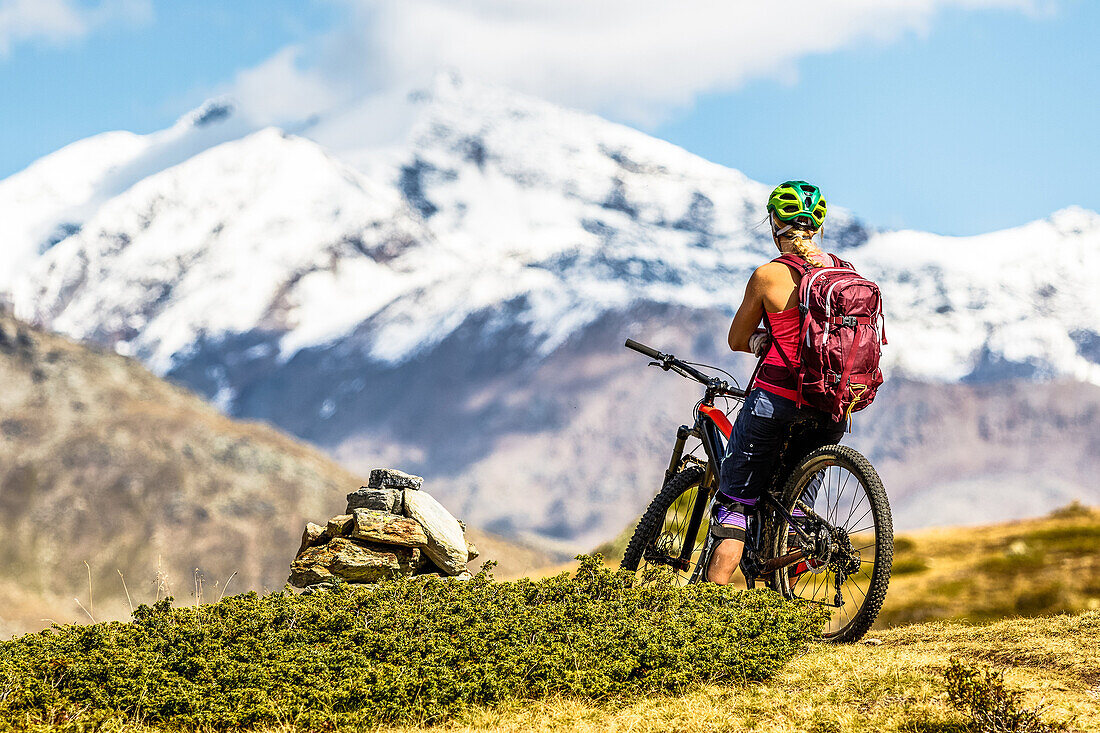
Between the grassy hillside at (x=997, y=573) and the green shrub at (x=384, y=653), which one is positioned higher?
the grassy hillside at (x=997, y=573)

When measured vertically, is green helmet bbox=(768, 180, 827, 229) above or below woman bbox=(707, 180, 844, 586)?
above

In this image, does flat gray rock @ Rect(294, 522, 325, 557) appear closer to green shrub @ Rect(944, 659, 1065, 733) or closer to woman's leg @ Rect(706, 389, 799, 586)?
woman's leg @ Rect(706, 389, 799, 586)

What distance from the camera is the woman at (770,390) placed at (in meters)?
5.65

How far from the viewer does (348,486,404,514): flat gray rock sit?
8070 millimetres

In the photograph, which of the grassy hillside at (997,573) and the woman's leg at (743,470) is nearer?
the woman's leg at (743,470)

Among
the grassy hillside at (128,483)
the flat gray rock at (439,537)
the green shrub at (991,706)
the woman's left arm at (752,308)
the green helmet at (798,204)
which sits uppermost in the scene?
the grassy hillside at (128,483)

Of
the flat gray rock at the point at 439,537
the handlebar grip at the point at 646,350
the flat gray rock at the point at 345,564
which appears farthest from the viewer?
the flat gray rock at the point at 439,537

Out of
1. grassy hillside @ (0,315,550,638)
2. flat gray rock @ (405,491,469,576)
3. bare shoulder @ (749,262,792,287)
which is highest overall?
grassy hillside @ (0,315,550,638)

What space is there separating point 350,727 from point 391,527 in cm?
333

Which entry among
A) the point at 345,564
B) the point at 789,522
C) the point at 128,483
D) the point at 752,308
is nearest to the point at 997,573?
the point at 789,522

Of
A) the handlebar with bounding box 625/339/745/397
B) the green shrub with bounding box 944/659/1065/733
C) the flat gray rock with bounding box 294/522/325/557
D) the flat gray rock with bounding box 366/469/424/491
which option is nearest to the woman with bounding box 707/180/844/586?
the handlebar with bounding box 625/339/745/397

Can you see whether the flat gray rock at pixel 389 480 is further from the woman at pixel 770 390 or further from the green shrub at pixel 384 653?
the woman at pixel 770 390

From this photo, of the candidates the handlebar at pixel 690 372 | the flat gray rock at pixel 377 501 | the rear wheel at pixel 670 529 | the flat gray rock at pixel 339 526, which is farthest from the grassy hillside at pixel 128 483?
the handlebar at pixel 690 372

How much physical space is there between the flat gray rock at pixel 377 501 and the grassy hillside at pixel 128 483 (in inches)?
2595
